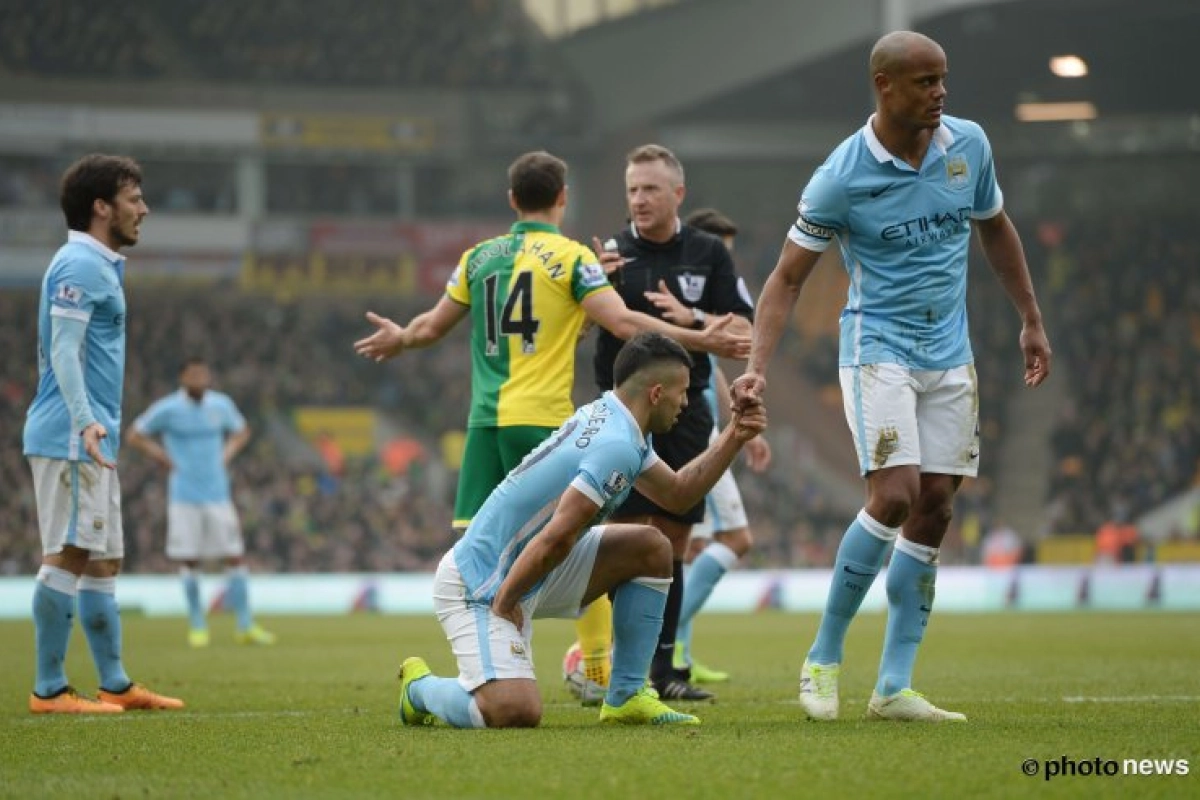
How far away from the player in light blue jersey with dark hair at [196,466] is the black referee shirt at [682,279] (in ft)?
28.4

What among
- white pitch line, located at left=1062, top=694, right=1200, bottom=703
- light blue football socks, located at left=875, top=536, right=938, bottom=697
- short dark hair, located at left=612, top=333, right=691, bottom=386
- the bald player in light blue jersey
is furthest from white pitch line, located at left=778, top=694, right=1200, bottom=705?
short dark hair, located at left=612, top=333, right=691, bottom=386

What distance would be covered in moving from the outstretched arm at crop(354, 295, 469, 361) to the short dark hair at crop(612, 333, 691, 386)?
5.71ft

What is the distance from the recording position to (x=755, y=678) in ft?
34.0

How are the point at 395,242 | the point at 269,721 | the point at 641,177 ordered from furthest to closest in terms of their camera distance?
the point at 395,242 → the point at 641,177 → the point at 269,721

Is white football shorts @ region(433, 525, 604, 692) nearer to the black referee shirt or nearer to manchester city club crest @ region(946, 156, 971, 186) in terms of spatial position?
manchester city club crest @ region(946, 156, 971, 186)

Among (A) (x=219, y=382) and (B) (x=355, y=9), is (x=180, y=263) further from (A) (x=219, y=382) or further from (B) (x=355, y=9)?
(B) (x=355, y=9)

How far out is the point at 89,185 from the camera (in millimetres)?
8594

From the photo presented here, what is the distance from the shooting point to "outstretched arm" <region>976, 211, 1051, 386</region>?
7320mm

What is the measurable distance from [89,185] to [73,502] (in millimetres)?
1530

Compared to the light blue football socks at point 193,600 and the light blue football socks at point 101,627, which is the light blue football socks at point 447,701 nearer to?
the light blue football socks at point 101,627

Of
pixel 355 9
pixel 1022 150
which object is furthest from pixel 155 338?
pixel 1022 150

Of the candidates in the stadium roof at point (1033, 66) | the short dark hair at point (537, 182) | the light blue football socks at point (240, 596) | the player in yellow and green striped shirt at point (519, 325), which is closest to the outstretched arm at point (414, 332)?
the player in yellow and green striped shirt at point (519, 325)

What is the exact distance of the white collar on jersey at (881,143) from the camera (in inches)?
274

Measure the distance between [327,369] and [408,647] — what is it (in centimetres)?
2213
